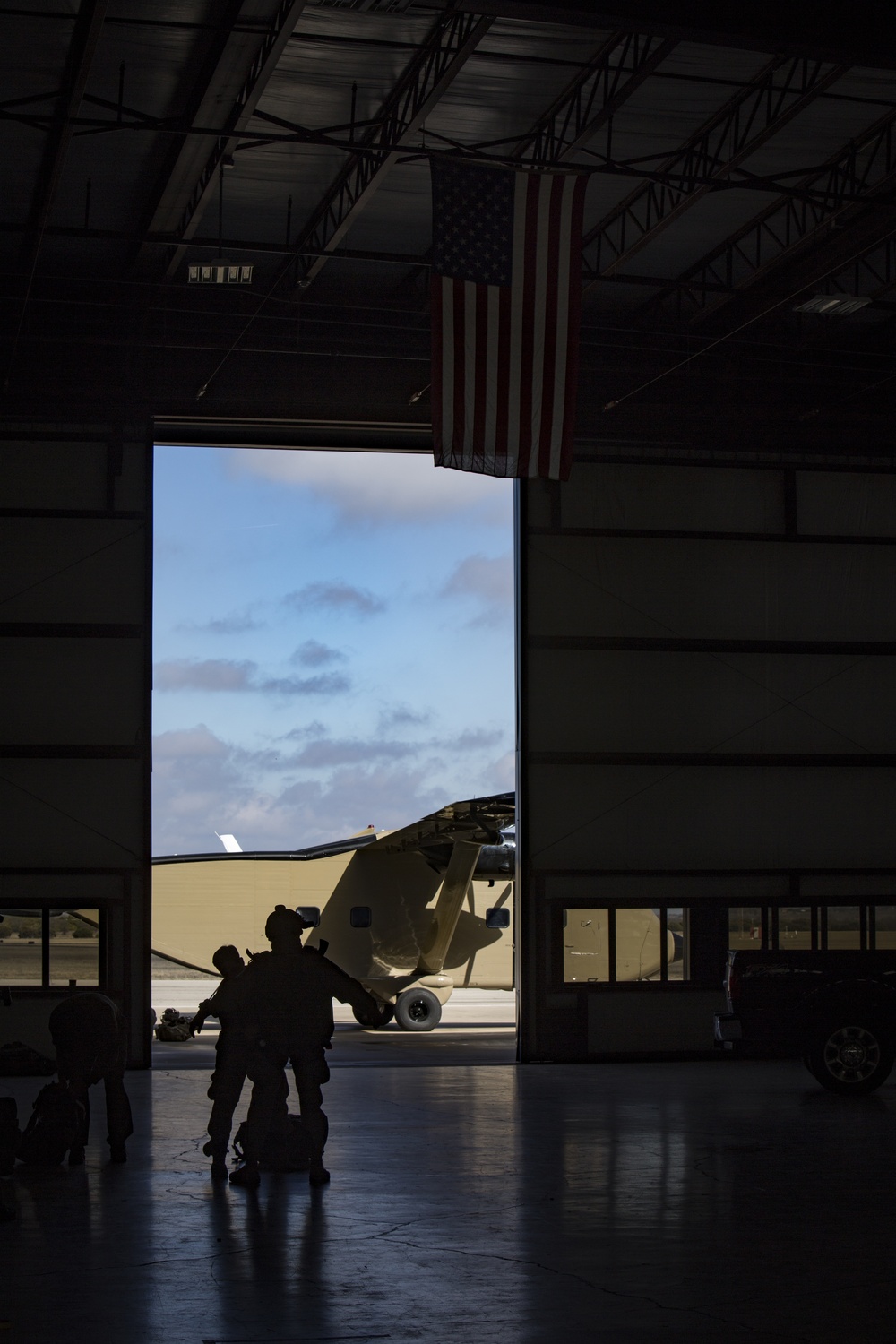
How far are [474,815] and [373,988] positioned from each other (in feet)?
10.9

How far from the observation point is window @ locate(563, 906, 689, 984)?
1769 centimetres

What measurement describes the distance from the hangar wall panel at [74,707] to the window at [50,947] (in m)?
0.02

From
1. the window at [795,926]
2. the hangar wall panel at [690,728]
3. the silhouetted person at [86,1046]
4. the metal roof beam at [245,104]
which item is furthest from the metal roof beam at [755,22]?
the window at [795,926]

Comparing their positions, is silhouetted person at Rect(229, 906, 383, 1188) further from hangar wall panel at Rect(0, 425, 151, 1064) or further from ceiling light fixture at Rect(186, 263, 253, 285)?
hangar wall panel at Rect(0, 425, 151, 1064)

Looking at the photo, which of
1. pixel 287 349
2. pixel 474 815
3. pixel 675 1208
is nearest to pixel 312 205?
pixel 287 349

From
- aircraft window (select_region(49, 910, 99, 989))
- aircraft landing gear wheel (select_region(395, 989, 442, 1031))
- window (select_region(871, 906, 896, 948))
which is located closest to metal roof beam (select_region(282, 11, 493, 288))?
aircraft window (select_region(49, 910, 99, 989))

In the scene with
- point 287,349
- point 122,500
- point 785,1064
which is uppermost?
point 287,349

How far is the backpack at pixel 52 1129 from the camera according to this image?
9.17 meters

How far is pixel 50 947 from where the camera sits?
1644 centimetres

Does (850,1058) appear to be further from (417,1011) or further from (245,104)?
(245,104)

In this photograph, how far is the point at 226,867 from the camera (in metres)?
23.2

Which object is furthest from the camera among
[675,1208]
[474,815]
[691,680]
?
[474,815]

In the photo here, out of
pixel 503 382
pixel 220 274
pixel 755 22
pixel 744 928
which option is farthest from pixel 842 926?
pixel 755 22

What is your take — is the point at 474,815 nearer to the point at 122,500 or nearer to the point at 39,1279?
the point at 122,500
